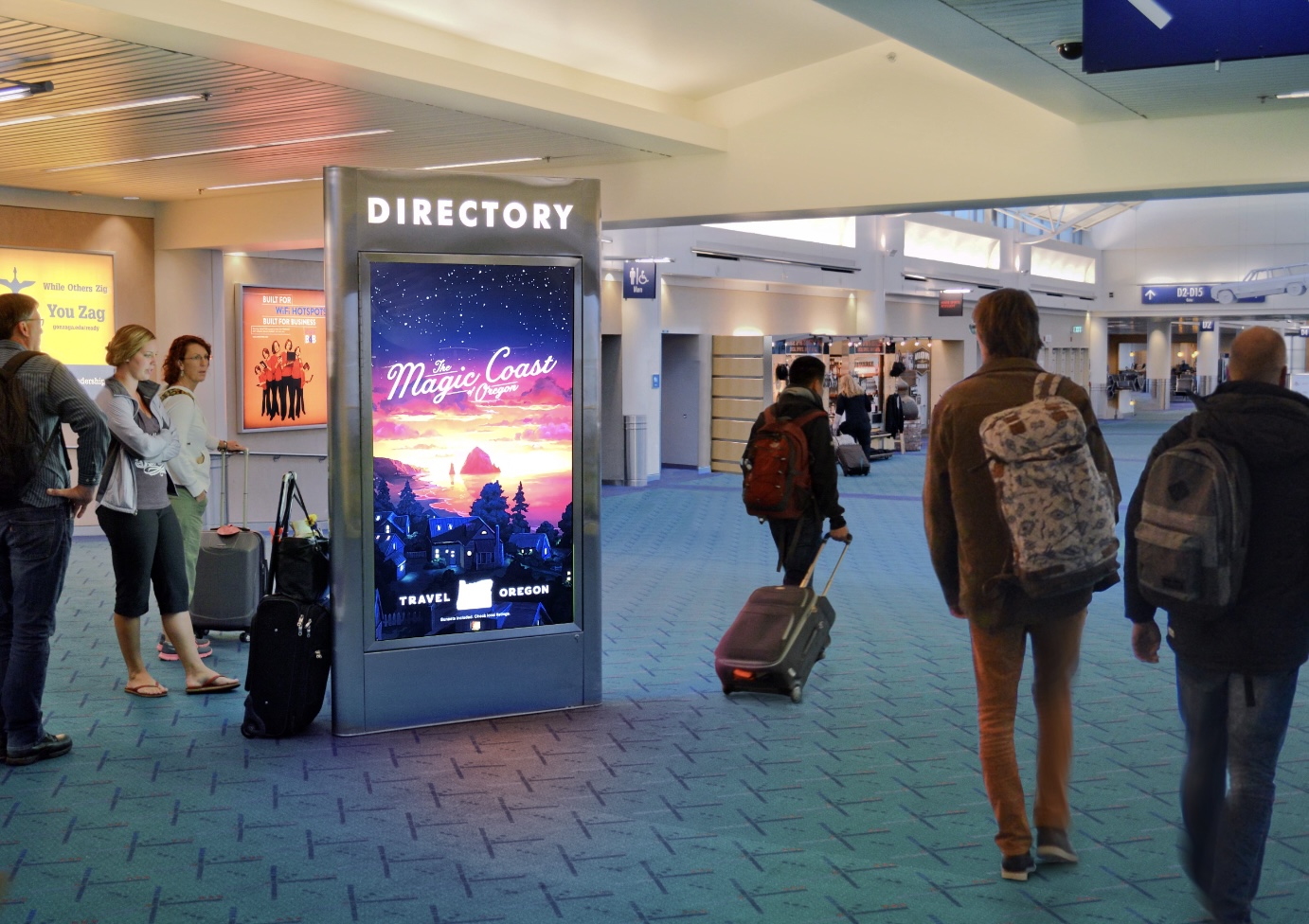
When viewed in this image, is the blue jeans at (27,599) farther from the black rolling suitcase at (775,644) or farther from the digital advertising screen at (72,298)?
the digital advertising screen at (72,298)

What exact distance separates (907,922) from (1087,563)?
3.65ft

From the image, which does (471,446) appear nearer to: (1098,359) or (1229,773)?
(1229,773)

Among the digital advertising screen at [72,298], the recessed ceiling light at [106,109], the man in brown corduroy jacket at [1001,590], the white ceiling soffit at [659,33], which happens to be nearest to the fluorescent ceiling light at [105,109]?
the recessed ceiling light at [106,109]

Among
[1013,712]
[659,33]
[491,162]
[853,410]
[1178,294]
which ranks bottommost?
[1013,712]

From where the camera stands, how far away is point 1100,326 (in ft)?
132

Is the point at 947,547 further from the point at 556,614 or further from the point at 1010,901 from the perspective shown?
the point at 556,614

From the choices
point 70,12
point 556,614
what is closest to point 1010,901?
point 556,614

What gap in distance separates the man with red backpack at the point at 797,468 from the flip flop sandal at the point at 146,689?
2.95 meters

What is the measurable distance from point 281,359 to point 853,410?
10.6 meters

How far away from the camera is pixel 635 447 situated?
17.2 meters

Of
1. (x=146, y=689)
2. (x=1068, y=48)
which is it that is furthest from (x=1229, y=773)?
(x=146, y=689)

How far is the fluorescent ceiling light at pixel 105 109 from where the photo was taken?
692 centimetres

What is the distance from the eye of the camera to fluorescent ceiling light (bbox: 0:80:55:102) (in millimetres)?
6395

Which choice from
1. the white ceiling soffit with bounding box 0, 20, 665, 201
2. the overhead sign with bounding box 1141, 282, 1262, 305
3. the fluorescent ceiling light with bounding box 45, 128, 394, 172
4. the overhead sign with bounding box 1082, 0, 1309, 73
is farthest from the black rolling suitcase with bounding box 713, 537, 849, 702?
the overhead sign with bounding box 1141, 282, 1262, 305
